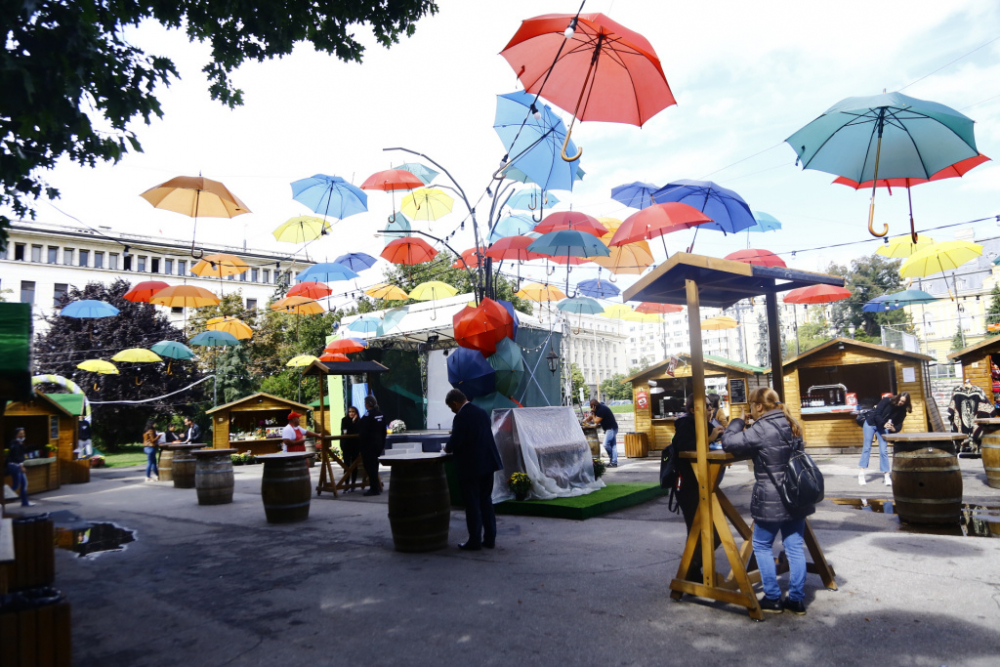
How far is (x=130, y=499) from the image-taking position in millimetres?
13211

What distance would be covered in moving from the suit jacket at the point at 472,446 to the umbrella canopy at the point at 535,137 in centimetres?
461

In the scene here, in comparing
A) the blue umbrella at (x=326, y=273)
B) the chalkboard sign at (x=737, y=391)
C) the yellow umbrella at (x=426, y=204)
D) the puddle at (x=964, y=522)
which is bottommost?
the puddle at (x=964, y=522)

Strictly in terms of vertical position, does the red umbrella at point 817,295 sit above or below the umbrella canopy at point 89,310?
below

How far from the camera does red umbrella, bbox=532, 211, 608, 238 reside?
1148 cm

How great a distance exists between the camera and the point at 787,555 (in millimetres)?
4465

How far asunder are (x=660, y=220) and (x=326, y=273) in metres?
10.1

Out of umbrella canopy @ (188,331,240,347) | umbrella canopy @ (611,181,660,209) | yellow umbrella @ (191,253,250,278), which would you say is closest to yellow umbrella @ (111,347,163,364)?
umbrella canopy @ (188,331,240,347)

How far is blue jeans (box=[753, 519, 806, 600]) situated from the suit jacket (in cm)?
315

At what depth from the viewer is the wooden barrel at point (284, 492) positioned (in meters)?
9.13

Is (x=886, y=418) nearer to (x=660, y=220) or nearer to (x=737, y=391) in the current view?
(x=660, y=220)

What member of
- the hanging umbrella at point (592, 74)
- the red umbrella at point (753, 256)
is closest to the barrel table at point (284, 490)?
the hanging umbrella at point (592, 74)

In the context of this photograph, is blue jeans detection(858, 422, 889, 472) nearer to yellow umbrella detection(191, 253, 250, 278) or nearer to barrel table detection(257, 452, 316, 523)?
barrel table detection(257, 452, 316, 523)

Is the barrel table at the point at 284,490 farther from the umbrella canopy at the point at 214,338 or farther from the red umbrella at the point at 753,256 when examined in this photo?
the umbrella canopy at the point at 214,338

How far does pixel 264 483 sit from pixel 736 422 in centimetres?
711
